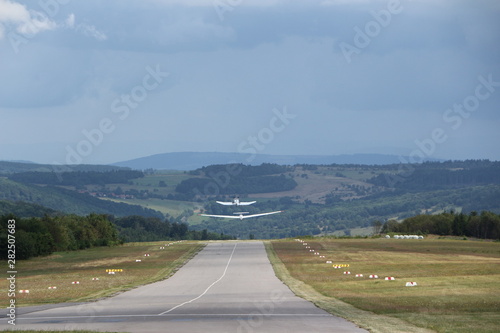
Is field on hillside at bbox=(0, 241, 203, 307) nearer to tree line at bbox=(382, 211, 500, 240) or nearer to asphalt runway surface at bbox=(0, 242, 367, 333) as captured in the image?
asphalt runway surface at bbox=(0, 242, 367, 333)

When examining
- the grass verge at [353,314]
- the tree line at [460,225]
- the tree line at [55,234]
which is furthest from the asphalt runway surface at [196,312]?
the tree line at [460,225]

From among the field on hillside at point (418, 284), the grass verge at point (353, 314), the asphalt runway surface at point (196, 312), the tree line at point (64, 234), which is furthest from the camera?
the tree line at point (64, 234)

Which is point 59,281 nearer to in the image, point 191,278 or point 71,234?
point 191,278

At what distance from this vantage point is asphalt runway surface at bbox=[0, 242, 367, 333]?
2689 cm

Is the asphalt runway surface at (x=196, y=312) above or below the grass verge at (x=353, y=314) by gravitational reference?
above

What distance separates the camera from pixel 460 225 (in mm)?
133000

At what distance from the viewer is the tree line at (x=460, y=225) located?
13000 cm

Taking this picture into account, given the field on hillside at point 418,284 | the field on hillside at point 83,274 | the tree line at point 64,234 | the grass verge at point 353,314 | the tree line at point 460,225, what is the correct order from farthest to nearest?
the tree line at point 460,225 → the tree line at point 64,234 → the field on hillside at point 83,274 → the field on hillside at point 418,284 → the grass verge at point 353,314

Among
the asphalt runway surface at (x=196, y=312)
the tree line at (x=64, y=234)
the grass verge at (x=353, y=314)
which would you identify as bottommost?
the grass verge at (x=353, y=314)

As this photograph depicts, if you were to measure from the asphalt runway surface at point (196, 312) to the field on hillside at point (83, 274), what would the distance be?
9.92ft

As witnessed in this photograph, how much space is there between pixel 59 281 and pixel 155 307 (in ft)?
74.4

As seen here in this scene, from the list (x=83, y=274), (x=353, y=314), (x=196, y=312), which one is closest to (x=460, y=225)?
(x=83, y=274)

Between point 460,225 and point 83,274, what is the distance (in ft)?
Result: 282

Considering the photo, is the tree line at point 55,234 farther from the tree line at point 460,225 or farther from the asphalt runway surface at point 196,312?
the tree line at point 460,225
